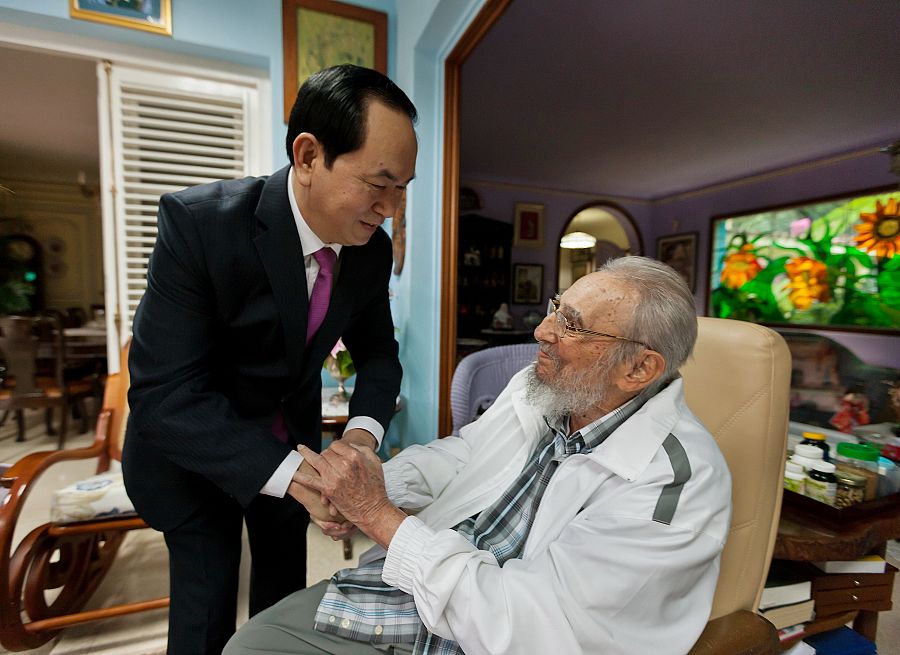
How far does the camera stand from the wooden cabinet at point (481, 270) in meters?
6.19

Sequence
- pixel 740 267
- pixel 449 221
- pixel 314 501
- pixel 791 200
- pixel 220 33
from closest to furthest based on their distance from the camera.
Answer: pixel 314 501 → pixel 220 33 → pixel 449 221 → pixel 791 200 → pixel 740 267

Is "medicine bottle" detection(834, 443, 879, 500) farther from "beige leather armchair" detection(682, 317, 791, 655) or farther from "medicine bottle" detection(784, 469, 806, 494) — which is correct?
"beige leather armchair" detection(682, 317, 791, 655)

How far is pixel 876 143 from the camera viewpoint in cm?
442

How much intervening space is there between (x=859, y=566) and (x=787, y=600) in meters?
0.27

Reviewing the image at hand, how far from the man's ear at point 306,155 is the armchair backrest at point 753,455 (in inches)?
38.0

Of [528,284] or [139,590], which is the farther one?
[528,284]

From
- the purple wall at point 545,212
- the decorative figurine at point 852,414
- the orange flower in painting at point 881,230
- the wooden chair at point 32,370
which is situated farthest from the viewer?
the purple wall at point 545,212

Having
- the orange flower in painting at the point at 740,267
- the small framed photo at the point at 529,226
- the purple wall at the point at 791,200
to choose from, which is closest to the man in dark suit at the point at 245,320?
the purple wall at the point at 791,200

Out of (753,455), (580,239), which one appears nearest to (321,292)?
(753,455)

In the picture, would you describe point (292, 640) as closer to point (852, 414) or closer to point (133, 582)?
point (133, 582)

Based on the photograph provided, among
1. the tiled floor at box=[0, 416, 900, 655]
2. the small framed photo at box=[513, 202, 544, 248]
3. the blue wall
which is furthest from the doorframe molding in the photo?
the small framed photo at box=[513, 202, 544, 248]

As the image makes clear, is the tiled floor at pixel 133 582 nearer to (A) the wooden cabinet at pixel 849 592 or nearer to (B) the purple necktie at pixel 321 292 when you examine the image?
(B) the purple necktie at pixel 321 292

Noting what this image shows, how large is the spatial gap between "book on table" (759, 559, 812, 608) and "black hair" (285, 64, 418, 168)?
1.48m

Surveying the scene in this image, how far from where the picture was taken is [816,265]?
469 centimetres
